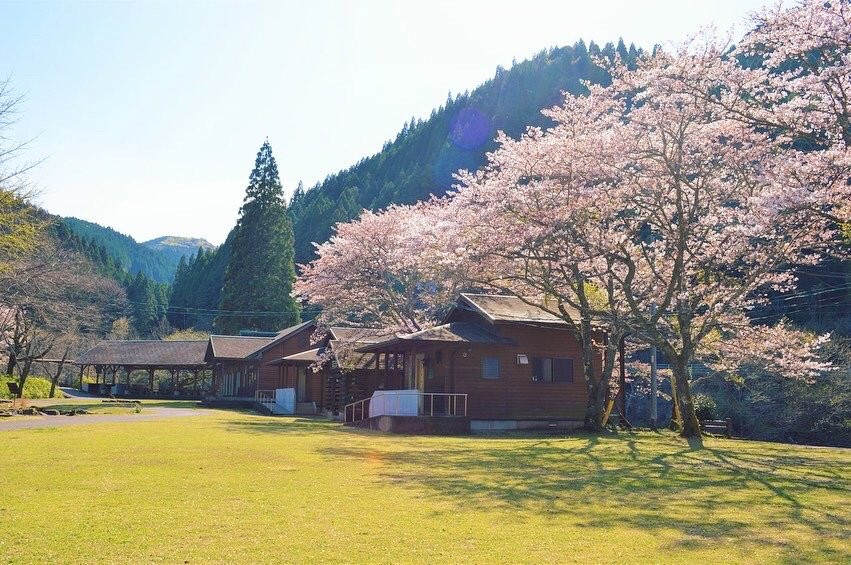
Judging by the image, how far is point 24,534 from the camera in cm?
687

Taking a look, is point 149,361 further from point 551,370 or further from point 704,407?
point 704,407

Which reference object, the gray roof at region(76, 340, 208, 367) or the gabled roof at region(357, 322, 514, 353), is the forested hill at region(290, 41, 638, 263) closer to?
the gray roof at region(76, 340, 208, 367)

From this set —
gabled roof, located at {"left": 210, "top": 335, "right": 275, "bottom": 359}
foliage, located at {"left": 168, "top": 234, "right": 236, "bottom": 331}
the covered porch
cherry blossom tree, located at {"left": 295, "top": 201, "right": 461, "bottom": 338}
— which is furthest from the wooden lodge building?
foliage, located at {"left": 168, "top": 234, "right": 236, "bottom": 331}

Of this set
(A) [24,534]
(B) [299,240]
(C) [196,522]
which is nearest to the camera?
(A) [24,534]

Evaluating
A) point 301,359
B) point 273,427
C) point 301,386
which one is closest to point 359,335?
point 301,359

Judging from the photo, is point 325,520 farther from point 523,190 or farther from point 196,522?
point 523,190

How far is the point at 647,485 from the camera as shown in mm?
11281

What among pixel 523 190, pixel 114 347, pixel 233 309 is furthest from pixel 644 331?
pixel 114 347

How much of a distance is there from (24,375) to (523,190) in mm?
37406

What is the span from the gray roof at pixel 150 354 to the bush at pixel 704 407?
40.5 m

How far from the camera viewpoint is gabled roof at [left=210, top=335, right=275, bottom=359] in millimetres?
53375

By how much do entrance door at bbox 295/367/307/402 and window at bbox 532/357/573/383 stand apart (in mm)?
20154

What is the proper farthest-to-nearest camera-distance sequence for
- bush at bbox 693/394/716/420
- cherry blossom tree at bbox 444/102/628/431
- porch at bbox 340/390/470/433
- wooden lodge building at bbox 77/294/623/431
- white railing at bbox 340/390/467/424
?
1. bush at bbox 693/394/716/420
2. wooden lodge building at bbox 77/294/623/431
3. white railing at bbox 340/390/467/424
4. porch at bbox 340/390/470/433
5. cherry blossom tree at bbox 444/102/628/431

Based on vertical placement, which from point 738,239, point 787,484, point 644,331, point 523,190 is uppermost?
point 523,190
